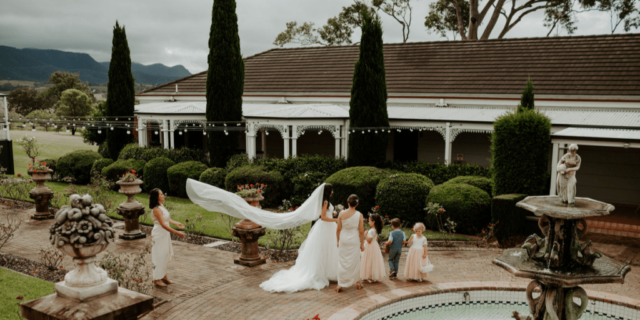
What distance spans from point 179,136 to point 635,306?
24367mm

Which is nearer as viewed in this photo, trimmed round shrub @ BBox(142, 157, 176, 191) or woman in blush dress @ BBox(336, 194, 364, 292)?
woman in blush dress @ BBox(336, 194, 364, 292)

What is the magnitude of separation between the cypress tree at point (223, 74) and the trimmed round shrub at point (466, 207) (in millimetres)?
10596

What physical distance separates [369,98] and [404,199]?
6159mm

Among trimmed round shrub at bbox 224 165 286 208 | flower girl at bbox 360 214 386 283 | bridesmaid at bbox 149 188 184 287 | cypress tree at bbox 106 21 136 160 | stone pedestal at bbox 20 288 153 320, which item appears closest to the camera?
stone pedestal at bbox 20 288 153 320

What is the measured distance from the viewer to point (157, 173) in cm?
1920

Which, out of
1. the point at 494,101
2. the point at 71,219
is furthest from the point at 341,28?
the point at 71,219

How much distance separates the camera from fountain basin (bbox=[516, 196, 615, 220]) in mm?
6355

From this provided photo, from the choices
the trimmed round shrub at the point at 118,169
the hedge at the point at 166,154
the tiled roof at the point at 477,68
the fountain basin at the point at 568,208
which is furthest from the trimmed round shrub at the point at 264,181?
the fountain basin at the point at 568,208

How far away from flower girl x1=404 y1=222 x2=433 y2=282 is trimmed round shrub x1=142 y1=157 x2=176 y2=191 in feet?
43.1

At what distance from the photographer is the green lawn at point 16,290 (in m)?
7.24

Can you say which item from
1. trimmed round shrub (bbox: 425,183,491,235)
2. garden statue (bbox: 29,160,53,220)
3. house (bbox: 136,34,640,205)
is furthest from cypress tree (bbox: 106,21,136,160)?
trimmed round shrub (bbox: 425,183,491,235)

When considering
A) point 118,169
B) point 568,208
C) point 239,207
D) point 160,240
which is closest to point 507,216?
point 568,208

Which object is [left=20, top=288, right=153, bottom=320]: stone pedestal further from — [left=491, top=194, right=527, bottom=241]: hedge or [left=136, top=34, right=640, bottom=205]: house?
[left=136, top=34, right=640, bottom=205]: house

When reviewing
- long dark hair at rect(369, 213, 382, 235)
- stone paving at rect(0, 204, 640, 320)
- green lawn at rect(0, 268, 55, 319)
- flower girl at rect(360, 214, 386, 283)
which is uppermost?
long dark hair at rect(369, 213, 382, 235)
